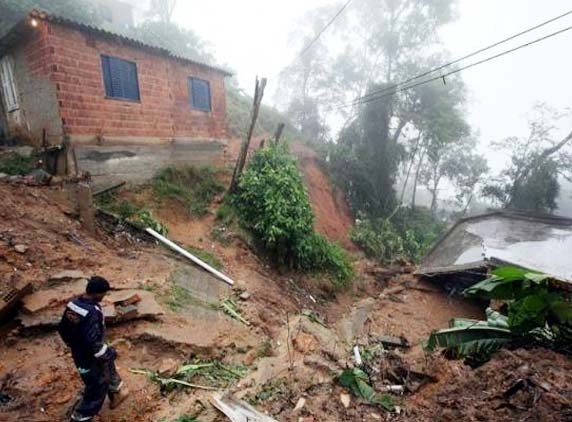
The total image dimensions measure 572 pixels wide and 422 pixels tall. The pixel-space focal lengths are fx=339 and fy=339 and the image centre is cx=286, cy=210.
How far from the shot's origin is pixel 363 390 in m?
4.31

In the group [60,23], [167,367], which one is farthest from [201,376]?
[60,23]

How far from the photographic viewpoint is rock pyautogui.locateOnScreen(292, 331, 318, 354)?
5844 millimetres

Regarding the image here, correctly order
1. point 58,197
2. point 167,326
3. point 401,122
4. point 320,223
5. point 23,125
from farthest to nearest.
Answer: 1. point 401,122
2. point 320,223
3. point 23,125
4. point 58,197
5. point 167,326

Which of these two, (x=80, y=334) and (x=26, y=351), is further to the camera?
(x=26, y=351)

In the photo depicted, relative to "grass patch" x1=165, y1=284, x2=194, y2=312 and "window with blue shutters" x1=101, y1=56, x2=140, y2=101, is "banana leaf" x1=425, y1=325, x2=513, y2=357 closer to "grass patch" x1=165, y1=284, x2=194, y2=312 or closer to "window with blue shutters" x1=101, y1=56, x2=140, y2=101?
"grass patch" x1=165, y1=284, x2=194, y2=312

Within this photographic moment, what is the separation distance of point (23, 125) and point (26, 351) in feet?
30.3

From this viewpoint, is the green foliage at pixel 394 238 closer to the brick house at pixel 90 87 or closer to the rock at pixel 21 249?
the brick house at pixel 90 87

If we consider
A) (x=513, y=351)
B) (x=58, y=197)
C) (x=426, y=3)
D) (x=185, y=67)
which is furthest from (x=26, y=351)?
(x=426, y=3)

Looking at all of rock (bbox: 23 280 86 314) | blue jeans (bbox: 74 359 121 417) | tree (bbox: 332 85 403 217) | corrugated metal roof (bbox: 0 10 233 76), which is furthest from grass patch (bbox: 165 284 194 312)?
tree (bbox: 332 85 403 217)

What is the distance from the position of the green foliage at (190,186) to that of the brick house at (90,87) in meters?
1.22

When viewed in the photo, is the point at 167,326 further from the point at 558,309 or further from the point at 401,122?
the point at 401,122

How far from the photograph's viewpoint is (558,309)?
3715 mm

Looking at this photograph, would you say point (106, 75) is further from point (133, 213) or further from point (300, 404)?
point (300, 404)

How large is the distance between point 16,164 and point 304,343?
29.8ft
